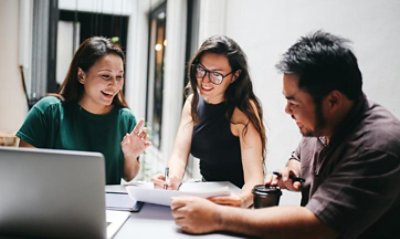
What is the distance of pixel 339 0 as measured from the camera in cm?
187

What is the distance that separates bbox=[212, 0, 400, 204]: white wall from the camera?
5.08ft

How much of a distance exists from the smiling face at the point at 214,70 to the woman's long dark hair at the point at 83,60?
1.40 ft

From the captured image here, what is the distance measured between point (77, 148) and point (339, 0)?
1.45 m

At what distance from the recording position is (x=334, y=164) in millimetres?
1119

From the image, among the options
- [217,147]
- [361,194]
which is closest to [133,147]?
[217,147]

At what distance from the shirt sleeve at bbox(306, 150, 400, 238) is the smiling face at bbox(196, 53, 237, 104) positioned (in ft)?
3.00

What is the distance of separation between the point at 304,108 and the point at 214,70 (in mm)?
746

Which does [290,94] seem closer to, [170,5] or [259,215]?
[259,215]

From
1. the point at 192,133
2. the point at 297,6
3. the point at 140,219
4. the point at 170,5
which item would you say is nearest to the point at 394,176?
the point at 140,219

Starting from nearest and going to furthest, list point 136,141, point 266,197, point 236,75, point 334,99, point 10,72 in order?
point 334,99
point 266,197
point 136,141
point 236,75
point 10,72

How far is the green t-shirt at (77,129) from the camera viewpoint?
1767 millimetres

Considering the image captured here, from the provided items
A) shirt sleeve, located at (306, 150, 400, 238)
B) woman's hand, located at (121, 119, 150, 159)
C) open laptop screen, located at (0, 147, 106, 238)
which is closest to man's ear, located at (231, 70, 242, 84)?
woman's hand, located at (121, 119, 150, 159)

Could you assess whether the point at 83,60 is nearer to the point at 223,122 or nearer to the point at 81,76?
the point at 81,76

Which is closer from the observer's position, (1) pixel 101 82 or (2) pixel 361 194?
(2) pixel 361 194
